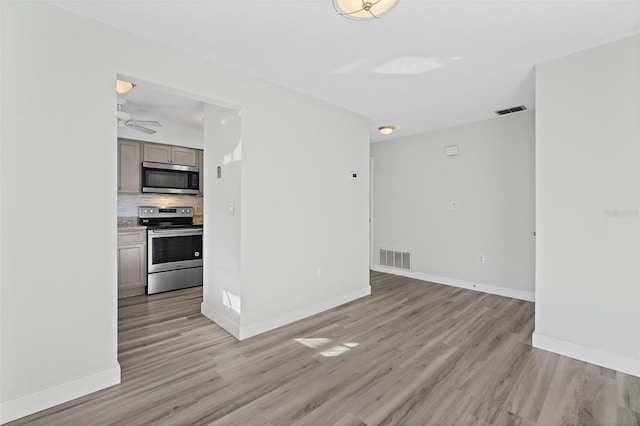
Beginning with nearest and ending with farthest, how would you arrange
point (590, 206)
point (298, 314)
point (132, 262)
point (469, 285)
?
1. point (590, 206)
2. point (298, 314)
3. point (132, 262)
4. point (469, 285)

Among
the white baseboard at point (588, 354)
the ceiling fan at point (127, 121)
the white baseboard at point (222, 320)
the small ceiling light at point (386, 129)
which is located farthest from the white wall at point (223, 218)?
the white baseboard at point (588, 354)

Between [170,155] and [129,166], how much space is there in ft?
1.99

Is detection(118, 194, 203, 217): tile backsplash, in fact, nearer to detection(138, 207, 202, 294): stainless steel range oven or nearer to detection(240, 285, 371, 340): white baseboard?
detection(138, 207, 202, 294): stainless steel range oven

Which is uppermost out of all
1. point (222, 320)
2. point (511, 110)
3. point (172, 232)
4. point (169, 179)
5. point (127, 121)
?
point (511, 110)

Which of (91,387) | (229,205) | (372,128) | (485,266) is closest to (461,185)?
(485,266)

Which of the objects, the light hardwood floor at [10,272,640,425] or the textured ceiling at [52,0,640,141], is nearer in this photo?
the light hardwood floor at [10,272,640,425]

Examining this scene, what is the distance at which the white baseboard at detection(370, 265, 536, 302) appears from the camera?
13.0 feet

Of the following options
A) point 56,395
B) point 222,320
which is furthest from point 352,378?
point 56,395

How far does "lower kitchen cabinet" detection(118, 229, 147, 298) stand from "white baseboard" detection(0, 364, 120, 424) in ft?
7.33

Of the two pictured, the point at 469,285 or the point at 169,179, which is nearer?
the point at 469,285

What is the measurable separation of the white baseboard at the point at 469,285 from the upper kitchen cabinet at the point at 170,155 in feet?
13.1

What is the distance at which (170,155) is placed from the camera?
15.3 feet

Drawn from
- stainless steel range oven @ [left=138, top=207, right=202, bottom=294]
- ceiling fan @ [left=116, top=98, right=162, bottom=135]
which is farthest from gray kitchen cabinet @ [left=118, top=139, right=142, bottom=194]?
ceiling fan @ [left=116, top=98, right=162, bottom=135]

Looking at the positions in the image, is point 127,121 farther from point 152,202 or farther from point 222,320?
point 222,320
